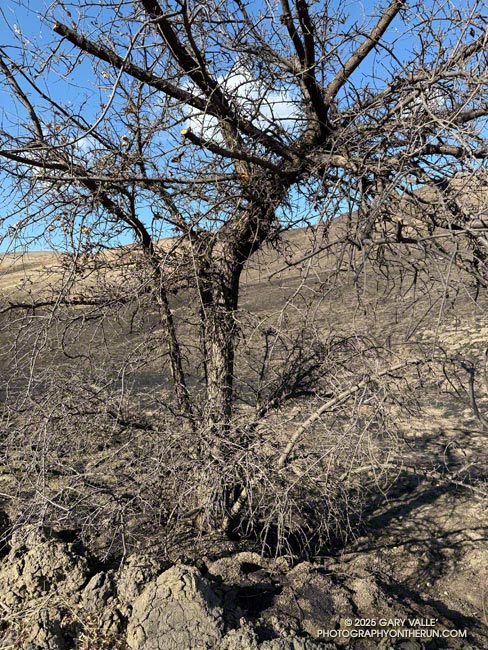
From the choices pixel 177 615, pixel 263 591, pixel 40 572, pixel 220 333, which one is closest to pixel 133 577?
pixel 177 615

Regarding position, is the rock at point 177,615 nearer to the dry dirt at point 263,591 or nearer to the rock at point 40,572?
the dry dirt at point 263,591

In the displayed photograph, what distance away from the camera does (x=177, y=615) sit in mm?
3051

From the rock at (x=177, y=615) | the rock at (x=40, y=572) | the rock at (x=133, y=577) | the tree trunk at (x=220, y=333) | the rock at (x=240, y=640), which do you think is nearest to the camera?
the rock at (x=240, y=640)

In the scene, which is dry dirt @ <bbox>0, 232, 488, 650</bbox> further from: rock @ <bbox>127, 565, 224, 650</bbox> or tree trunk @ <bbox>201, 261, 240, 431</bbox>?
tree trunk @ <bbox>201, 261, 240, 431</bbox>

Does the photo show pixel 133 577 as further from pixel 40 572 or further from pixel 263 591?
pixel 263 591

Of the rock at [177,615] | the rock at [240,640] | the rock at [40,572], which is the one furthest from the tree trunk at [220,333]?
the rock at [240,640]

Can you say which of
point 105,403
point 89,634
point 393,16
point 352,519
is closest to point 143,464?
point 105,403

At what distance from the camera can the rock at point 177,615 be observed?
2945 mm

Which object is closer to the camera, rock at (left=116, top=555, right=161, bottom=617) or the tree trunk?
rock at (left=116, top=555, right=161, bottom=617)

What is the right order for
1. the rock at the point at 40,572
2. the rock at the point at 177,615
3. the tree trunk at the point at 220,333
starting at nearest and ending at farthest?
the rock at the point at 177,615, the rock at the point at 40,572, the tree trunk at the point at 220,333

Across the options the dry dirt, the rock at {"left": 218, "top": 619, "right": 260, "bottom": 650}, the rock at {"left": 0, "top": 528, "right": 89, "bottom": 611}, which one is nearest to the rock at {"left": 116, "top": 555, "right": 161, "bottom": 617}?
the dry dirt

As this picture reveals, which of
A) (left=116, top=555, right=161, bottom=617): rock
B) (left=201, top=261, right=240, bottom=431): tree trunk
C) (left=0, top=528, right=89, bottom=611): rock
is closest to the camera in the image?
(left=116, top=555, right=161, bottom=617): rock

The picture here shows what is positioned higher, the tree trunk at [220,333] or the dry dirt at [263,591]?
the tree trunk at [220,333]

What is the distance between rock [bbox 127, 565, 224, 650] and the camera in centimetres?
295
